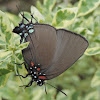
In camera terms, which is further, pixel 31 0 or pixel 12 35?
pixel 31 0

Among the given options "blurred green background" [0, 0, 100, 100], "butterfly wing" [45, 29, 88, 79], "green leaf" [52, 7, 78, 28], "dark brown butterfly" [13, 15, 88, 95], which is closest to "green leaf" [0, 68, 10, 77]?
"blurred green background" [0, 0, 100, 100]

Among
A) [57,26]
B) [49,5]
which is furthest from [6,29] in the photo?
[49,5]

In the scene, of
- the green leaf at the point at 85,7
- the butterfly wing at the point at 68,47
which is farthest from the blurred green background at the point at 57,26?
the butterfly wing at the point at 68,47

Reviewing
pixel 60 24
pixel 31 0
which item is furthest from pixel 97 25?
pixel 31 0

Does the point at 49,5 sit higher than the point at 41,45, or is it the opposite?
the point at 49,5

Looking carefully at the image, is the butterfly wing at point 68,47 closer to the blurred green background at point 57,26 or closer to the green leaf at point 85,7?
the blurred green background at point 57,26

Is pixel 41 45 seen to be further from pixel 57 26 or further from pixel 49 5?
pixel 49 5

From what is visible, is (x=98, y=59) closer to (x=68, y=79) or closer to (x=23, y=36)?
(x=68, y=79)

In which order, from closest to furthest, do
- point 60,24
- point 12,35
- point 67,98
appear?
point 12,35, point 60,24, point 67,98
